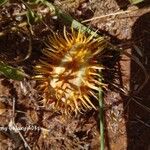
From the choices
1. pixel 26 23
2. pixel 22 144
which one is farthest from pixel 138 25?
pixel 22 144

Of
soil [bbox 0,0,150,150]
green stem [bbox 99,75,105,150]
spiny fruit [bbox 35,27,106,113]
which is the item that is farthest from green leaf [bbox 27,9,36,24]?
green stem [bbox 99,75,105,150]

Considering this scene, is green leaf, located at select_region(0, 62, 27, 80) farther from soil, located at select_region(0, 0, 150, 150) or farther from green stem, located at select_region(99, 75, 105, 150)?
green stem, located at select_region(99, 75, 105, 150)

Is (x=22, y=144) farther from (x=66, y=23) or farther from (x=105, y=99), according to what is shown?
(x=66, y=23)

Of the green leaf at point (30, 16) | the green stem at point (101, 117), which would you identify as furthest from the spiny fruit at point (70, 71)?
the green leaf at point (30, 16)

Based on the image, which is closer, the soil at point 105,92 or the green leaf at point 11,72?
the green leaf at point 11,72

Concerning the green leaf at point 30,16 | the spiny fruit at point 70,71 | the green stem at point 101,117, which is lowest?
the green stem at point 101,117

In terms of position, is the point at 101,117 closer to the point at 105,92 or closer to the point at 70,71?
the point at 105,92

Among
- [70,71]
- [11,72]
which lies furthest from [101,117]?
[11,72]

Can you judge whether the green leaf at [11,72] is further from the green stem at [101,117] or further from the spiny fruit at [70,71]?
the green stem at [101,117]
